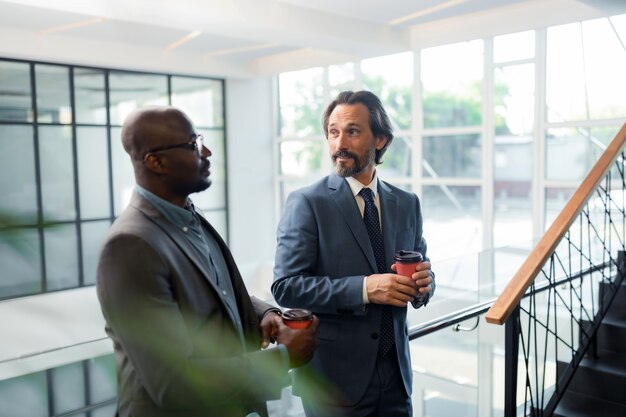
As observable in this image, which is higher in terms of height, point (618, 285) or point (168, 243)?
point (168, 243)

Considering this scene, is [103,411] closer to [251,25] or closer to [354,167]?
[354,167]

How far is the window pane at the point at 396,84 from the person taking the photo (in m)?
9.01

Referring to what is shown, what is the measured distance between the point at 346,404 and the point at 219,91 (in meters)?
9.36

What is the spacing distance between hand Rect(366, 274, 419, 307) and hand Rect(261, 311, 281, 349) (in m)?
0.39

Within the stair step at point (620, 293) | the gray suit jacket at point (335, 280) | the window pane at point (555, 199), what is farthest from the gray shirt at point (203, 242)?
the window pane at point (555, 199)

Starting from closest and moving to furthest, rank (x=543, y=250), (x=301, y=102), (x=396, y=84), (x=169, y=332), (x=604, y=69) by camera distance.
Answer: (x=169, y=332), (x=543, y=250), (x=604, y=69), (x=396, y=84), (x=301, y=102)

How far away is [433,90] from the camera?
8703mm

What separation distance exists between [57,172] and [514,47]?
6.85m

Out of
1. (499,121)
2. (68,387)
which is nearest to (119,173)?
(499,121)

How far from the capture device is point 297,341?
51.3 inches

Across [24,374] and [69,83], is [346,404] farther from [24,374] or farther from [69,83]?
[69,83]

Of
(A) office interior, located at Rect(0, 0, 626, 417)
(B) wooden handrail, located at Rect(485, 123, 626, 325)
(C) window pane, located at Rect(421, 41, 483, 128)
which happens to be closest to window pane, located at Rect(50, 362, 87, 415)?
(B) wooden handrail, located at Rect(485, 123, 626, 325)

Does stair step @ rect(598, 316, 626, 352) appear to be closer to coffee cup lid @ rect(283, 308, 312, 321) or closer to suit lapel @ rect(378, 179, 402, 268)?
suit lapel @ rect(378, 179, 402, 268)

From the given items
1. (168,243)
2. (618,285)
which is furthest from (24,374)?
(618,285)
